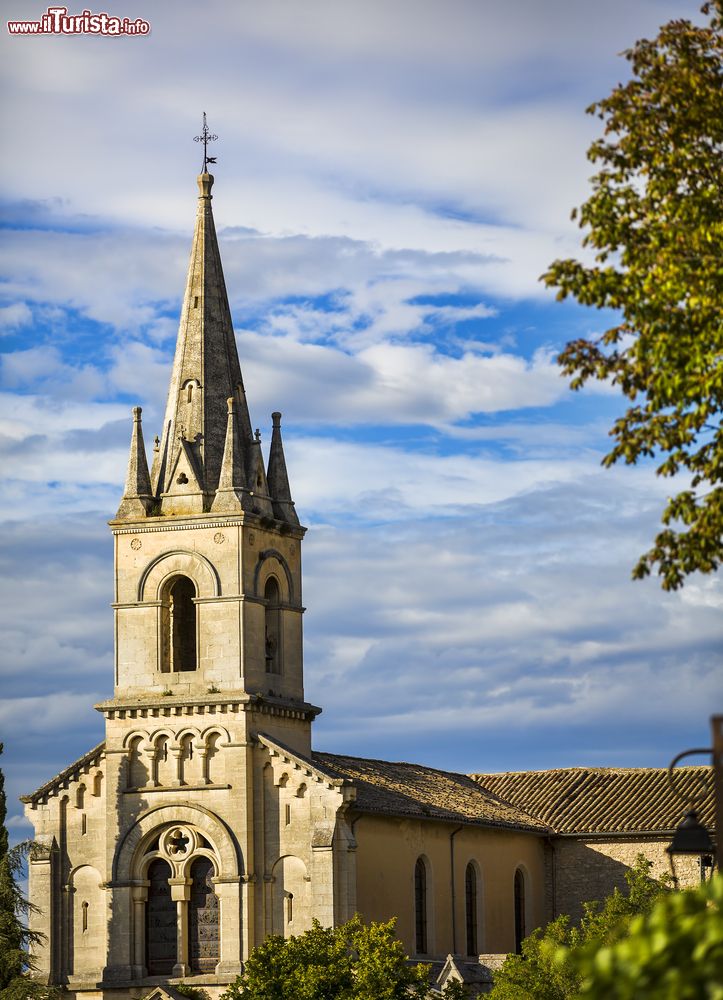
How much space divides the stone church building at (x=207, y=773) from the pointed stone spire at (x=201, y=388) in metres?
0.06

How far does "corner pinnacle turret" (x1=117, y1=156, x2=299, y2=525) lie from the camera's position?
184 ft

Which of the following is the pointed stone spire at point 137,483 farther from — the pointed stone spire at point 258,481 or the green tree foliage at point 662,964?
the green tree foliage at point 662,964

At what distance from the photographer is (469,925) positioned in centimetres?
6316

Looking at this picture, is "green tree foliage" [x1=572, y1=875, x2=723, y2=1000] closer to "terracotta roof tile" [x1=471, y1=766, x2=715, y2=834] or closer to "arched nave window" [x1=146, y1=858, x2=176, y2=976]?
"arched nave window" [x1=146, y1=858, x2=176, y2=976]

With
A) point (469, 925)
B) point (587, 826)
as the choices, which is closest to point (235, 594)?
point (469, 925)

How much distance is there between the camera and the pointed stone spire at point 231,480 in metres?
55.3

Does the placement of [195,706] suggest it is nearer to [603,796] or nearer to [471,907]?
[471,907]

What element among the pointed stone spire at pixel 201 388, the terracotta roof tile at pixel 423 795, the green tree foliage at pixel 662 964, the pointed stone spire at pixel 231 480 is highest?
the pointed stone spire at pixel 201 388

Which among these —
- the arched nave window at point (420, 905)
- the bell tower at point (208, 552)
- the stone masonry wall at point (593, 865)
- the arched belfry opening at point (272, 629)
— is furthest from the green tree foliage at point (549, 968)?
the stone masonry wall at point (593, 865)

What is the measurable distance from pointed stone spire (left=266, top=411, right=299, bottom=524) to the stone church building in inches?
2.2

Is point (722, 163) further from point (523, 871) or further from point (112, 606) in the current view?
point (523, 871)

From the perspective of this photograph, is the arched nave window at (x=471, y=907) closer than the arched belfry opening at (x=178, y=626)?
No

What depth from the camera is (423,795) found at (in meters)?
61.8

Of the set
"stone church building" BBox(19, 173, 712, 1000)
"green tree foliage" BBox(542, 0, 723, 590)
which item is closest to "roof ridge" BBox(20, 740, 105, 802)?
"stone church building" BBox(19, 173, 712, 1000)
